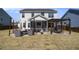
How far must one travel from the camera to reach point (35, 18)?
3631 millimetres

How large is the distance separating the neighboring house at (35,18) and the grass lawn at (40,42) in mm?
148

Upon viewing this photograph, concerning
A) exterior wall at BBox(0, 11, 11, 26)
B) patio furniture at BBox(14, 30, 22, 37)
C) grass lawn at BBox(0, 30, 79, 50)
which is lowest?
grass lawn at BBox(0, 30, 79, 50)

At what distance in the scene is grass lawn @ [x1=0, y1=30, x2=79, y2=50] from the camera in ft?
11.8

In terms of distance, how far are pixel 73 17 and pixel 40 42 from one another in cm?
60

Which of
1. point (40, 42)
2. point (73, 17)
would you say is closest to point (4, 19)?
point (40, 42)

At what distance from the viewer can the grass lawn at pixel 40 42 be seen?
11.8 ft

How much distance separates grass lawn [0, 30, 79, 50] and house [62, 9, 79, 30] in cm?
12

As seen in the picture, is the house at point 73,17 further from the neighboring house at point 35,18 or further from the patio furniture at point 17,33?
the patio furniture at point 17,33

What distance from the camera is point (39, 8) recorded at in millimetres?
A: 3600

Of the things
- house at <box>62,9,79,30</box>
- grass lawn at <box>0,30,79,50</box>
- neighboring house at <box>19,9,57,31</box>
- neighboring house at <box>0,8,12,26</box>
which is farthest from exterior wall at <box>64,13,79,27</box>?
neighboring house at <box>0,8,12,26</box>

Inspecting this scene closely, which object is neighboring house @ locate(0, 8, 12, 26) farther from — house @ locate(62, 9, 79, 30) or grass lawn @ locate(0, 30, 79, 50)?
house @ locate(62, 9, 79, 30)
